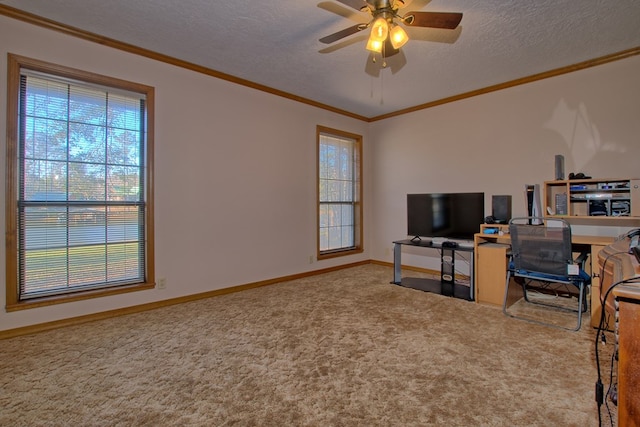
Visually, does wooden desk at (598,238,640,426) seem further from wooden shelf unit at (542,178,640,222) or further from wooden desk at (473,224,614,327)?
wooden shelf unit at (542,178,640,222)

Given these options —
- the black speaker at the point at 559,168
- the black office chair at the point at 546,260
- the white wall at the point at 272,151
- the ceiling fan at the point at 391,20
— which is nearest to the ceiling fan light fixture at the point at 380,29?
the ceiling fan at the point at 391,20

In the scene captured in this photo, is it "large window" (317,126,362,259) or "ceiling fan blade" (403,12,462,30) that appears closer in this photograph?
"ceiling fan blade" (403,12,462,30)

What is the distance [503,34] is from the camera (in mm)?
2758

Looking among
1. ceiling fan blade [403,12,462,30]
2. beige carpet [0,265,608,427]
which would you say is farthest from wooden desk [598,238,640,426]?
ceiling fan blade [403,12,462,30]

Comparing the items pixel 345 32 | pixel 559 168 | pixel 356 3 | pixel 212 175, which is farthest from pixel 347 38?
pixel 559 168

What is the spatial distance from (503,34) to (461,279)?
304 centimetres

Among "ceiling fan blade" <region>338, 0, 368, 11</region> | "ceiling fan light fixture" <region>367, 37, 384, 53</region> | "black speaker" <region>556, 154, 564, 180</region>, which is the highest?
"ceiling fan blade" <region>338, 0, 368, 11</region>

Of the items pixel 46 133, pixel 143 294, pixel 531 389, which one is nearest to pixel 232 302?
pixel 143 294

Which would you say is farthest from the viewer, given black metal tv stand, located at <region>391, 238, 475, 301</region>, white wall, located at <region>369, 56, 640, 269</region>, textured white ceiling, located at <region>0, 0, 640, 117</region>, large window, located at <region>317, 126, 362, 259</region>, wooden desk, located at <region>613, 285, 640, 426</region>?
large window, located at <region>317, 126, 362, 259</region>

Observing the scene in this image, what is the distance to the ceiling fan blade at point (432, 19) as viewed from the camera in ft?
6.55

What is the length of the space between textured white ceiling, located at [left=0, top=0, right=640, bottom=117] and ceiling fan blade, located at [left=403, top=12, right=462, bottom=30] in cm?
28

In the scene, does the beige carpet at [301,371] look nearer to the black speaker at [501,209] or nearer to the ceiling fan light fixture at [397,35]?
the black speaker at [501,209]

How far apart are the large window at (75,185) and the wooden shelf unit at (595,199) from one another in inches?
176

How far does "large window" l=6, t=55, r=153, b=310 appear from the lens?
8.39 ft
